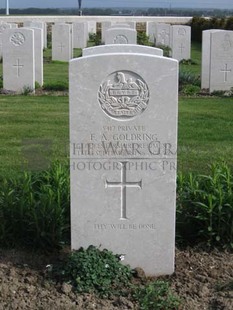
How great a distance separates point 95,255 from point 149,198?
1.63 feet

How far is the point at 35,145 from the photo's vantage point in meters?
6.53

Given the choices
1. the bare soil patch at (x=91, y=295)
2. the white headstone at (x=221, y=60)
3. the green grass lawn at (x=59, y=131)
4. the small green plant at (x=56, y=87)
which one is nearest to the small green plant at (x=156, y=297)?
the bare soil patch at (x=91, y=295)

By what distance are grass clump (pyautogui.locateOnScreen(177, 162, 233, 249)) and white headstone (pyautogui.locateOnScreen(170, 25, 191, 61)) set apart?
50.9ft

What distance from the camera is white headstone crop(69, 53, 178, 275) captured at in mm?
4445

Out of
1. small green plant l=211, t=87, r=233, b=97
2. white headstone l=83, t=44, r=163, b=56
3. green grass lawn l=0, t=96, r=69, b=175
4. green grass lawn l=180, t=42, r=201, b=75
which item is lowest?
green grass lawn l=180, t=42, r=201, b=75

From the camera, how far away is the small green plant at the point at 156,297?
13.9ft

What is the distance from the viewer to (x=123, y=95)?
14.8 ft

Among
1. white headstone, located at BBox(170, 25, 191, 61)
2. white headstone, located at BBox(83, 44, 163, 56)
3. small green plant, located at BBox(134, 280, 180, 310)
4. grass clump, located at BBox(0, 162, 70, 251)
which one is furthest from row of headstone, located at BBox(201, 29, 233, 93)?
small green plant, located at BBox(134, 280, 180, 310)

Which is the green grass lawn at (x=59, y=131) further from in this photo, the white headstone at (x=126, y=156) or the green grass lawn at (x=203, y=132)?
the white headstone at (x=126, y=156)

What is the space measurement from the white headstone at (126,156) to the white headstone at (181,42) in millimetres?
16265

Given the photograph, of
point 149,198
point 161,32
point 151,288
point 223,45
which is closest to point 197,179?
point 149,198

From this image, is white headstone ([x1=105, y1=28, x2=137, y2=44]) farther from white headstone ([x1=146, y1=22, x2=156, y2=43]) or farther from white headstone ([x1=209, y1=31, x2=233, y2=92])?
white headstone ([x1=146, y1=22, x2=156, y2=43])

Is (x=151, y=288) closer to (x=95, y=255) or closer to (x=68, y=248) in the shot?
(x=95, y=255)

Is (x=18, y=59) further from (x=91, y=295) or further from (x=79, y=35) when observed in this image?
(x=79, y=35)
